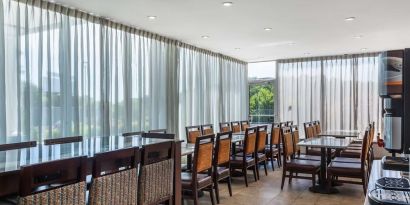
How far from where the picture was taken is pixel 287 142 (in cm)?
507

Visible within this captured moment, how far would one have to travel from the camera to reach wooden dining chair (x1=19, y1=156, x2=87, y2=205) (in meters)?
1.65

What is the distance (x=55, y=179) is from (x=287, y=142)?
3818mm

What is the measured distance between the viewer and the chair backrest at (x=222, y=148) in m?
4.20

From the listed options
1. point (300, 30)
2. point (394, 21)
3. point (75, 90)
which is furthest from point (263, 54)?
point (75, 90)

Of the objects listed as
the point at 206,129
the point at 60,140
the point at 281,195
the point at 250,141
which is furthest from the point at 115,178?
the point at 206,129

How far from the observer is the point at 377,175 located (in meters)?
1.89

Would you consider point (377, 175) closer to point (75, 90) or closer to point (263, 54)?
point (75, 90)

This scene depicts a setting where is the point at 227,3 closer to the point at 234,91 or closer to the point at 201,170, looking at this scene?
the point at 201,170

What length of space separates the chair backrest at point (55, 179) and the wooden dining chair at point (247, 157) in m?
3.43

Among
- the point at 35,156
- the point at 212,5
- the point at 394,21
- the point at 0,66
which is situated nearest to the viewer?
the point at 35,156

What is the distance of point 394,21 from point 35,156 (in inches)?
203

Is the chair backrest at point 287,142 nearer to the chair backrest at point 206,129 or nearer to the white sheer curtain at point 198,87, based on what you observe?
the chair backrest at point 206,129

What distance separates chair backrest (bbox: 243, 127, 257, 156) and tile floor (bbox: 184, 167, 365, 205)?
535mm

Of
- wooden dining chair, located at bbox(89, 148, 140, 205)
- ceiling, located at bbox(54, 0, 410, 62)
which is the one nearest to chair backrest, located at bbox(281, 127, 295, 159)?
ceiling, located at bbox(54, 0, 410, 62)
